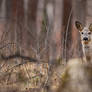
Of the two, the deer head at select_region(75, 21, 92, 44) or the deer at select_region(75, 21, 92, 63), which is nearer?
the deer at select_region(75, 21, 92, 63)

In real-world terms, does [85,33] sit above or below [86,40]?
above

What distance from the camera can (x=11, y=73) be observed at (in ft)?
21.7

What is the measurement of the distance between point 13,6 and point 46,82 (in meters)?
10.8

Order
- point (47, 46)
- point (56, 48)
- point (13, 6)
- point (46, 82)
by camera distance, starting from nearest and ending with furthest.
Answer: point (46, 82), point (47, 46), point (56, 48), point (13, 6)

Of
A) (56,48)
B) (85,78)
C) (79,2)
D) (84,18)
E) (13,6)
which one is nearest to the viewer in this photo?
(85,78)

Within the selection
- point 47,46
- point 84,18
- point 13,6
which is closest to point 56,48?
point 47,46

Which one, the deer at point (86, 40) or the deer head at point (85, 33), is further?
the deer head at point (85, 33)

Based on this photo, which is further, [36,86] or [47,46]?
[47,46]

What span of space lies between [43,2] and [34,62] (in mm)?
10757

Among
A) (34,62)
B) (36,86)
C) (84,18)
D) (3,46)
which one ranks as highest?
(84,18)

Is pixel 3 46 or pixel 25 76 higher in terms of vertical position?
pixel 3 46

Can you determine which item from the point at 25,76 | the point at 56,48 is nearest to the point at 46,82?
the point at 25,76

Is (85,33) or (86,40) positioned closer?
(86,40)

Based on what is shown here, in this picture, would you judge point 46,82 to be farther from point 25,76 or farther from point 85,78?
point 85,78
